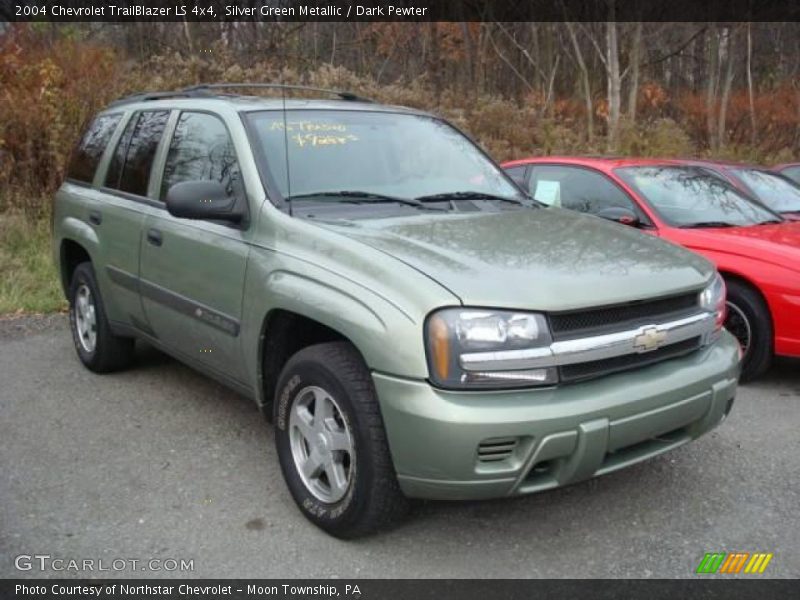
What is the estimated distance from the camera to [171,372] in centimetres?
525

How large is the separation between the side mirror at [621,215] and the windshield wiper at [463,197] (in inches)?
64.4

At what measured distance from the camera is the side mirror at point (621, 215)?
18.2 ft

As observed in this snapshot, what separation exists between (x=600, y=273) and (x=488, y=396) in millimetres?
711

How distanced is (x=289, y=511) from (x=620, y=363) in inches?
61.8

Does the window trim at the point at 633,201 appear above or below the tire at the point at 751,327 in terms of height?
above

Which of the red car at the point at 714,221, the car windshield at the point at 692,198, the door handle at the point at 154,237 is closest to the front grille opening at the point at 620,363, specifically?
the red car at the point at 714,221

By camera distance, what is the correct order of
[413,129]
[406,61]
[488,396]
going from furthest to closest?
[406,61] → [413,129] → [488,396]

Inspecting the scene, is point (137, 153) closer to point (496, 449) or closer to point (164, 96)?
point (164, 96)

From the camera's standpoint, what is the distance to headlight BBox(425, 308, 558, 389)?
104 inches

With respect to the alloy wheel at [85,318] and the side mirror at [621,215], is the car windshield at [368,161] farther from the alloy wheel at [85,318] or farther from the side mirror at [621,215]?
the alloy wheel at [85,318]

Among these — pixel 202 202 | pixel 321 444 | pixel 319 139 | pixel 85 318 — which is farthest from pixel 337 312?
pixel 85 318

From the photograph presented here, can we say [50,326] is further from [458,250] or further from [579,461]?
[579,461]

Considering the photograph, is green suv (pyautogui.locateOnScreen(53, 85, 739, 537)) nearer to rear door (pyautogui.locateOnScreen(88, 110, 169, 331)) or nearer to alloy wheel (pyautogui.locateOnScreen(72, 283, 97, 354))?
rear door (pyautogui.locateOnScreen(88, 110, 169, 331))

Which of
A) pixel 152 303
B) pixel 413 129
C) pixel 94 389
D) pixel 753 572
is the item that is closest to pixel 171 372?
pixel 94 389
